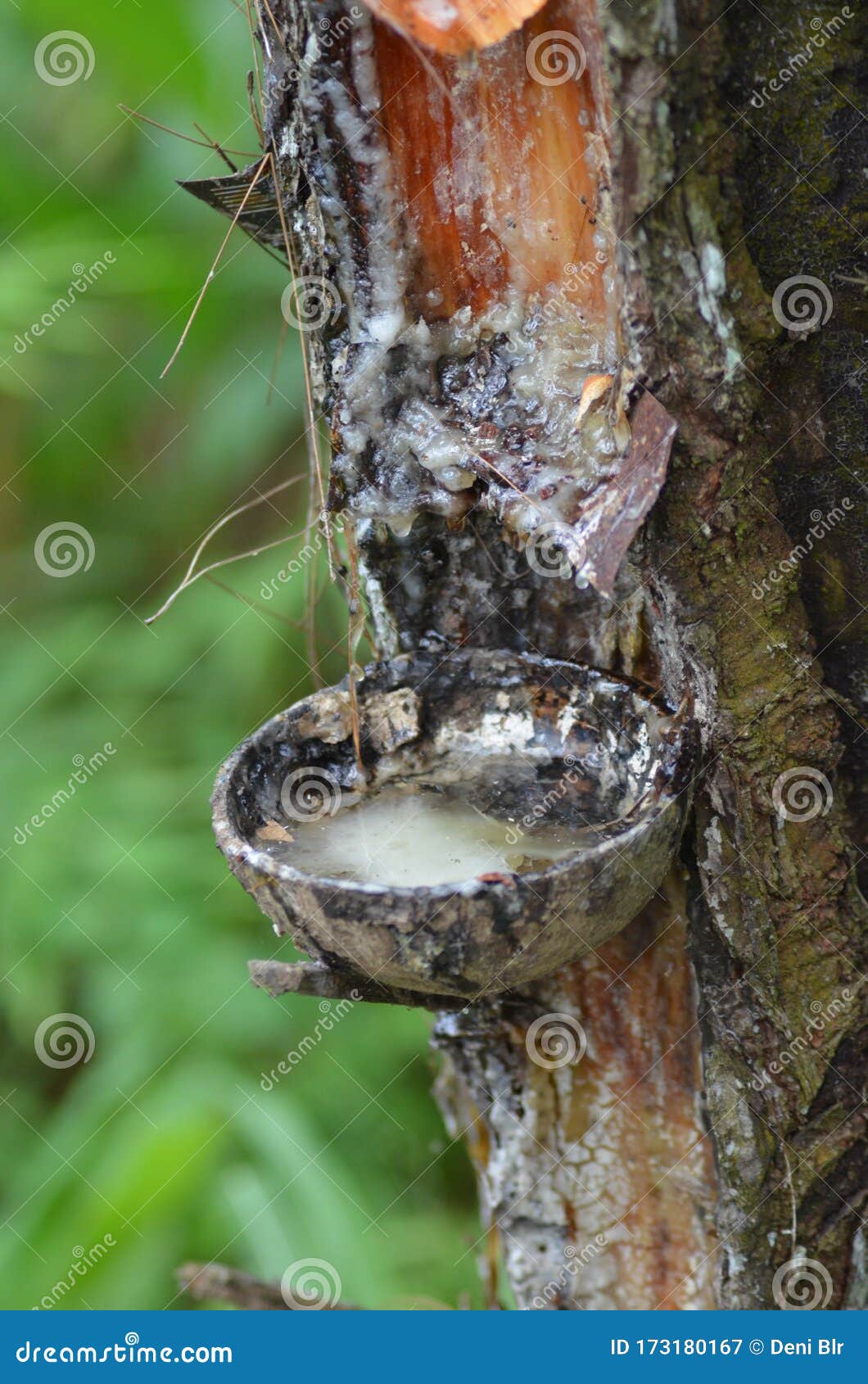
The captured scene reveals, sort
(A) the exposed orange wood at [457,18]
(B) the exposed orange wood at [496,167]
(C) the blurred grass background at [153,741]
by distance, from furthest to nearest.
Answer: (C) the blurred grass background at [153,741] → (B) the exposed orange wood at [496,167] → (A) the exposed orange wood at [457,18]

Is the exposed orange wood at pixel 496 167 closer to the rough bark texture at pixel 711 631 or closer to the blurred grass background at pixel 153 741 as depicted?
the rough bark texture at pixel 711 631

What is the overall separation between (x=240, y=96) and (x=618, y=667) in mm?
1590

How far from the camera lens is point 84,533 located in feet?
9.27

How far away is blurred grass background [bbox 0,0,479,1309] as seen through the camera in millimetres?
1905

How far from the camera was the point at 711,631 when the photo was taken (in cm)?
113

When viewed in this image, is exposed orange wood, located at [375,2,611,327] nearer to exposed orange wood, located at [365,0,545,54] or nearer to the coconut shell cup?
exposed orange wood, located at [365,0,545,54]

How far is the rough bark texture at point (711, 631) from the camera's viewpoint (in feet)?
3.30

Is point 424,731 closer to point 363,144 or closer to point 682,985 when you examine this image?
point 682,985

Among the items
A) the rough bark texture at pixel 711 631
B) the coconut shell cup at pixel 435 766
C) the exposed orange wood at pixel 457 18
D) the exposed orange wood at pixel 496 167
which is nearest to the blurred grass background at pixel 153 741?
the rough bark texture at pixel 711 631

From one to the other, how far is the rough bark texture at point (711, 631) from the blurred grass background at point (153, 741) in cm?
→ 58

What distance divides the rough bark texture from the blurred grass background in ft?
1.91

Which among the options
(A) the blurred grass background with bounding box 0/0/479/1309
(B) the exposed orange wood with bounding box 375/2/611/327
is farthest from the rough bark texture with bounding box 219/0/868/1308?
(A) the blurred grass background with bounding box 0/0/479/1309

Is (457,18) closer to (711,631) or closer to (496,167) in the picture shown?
(496,167)

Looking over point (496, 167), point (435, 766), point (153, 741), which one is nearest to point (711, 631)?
point (435, 766)
